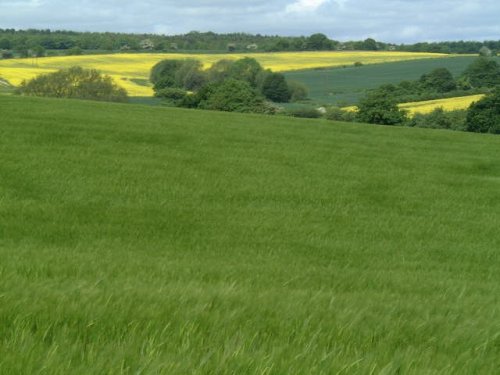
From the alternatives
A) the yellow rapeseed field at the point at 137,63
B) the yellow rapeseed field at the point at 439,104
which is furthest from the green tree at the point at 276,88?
the yellow rapeseed field at the point at 439,104

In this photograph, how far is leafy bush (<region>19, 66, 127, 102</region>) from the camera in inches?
2054

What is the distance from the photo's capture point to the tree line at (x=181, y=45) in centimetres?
10269

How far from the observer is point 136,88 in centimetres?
6650

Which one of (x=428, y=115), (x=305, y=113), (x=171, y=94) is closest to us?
(x=428, y=115)

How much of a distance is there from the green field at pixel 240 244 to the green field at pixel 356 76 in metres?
43.6

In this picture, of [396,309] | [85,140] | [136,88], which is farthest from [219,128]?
[136,88]

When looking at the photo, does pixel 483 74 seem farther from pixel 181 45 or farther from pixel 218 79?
pixel 181 45

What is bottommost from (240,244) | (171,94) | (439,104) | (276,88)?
(439,104)

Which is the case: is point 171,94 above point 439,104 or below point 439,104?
above

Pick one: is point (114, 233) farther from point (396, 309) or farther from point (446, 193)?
point (446, 193)

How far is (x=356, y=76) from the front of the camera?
8625 centimetres

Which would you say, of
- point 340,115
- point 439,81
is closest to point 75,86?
point 340,115

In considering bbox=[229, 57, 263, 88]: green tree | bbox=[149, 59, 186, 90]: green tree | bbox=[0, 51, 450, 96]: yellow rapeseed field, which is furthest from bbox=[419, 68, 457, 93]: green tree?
bbox=[0, 51, 450, 96]: yellow rapeseed field

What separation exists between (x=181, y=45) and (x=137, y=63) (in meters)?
39.6
